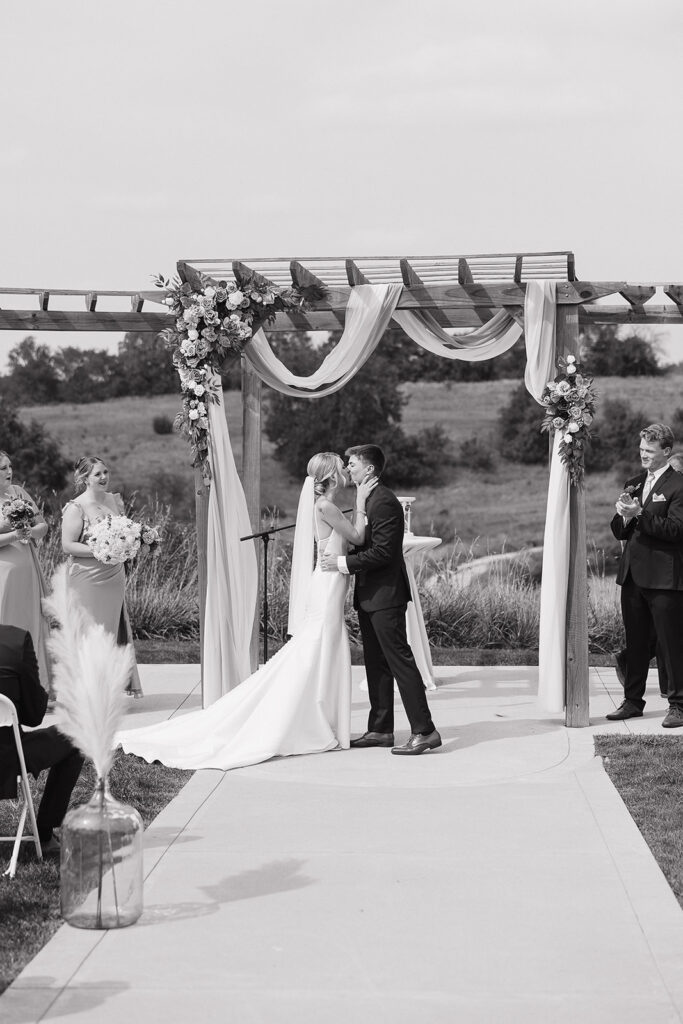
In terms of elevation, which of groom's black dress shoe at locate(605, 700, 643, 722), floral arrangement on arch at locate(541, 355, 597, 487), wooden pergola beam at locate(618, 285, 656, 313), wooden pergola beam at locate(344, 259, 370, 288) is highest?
wooden pergola beam at locate(344, 259, 370, 288)

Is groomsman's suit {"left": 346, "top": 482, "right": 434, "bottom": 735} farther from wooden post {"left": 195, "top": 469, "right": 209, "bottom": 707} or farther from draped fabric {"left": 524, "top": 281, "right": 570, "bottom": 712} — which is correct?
wooden post {"left": 195, "top": 469, "right": 209, "bottom": 707}

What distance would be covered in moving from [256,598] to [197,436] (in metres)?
1.26

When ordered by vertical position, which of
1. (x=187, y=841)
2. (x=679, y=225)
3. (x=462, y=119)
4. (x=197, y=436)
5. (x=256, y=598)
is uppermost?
(x=462, y=119)

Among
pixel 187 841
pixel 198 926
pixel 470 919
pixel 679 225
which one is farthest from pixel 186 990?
pixel 679 225

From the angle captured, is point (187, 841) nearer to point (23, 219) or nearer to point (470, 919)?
point (470, 919)

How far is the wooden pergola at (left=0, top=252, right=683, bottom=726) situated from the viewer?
897cm

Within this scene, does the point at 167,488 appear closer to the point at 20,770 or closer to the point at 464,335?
the point at 464,335

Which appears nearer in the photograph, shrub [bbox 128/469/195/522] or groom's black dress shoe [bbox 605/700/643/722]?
groom's black dress shoe [bbox 605/700/643/722]

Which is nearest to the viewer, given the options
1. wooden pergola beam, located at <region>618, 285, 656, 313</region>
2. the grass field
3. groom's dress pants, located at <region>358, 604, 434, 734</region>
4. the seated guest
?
the seated guest

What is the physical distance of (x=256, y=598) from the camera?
9.59m

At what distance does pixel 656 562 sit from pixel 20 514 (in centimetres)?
434

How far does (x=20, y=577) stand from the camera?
923 centimetres

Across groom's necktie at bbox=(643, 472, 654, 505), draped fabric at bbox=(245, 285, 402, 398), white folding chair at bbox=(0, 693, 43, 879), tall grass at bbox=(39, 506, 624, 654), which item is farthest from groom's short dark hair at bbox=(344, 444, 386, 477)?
tall grass at bbox=(39, 506, 624, 654)

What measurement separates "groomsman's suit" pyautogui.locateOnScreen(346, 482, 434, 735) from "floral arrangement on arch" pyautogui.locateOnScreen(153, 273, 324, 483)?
1779 millimetres
